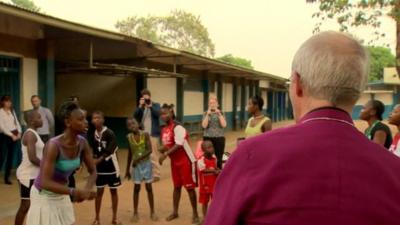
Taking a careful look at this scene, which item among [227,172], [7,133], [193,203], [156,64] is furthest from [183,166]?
[156,64]

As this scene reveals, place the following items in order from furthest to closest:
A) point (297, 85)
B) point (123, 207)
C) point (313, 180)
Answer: point (123, 207), point (297, 85), point (313, 180)

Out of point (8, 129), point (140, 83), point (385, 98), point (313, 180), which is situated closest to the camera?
point (313, 180)

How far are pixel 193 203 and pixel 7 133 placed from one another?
4.41 m

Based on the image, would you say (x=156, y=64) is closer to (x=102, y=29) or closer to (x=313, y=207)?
(x=102, y=29)

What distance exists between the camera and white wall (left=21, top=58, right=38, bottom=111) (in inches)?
426

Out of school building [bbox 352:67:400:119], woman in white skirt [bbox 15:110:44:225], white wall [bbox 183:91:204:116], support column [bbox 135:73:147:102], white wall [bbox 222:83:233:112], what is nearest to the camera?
woman in white skirt [bbox 15:110:44:225]

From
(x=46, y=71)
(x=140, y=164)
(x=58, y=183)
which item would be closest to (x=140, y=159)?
(x=140, y=164)

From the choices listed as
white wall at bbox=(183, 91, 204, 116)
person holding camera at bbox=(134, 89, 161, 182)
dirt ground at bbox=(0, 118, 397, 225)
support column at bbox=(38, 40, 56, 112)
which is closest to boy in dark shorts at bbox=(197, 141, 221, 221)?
dirt ground at bbox=(0, 118, 397, 225)

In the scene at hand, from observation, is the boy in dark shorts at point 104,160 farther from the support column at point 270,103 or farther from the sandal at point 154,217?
the support column at point 270,103

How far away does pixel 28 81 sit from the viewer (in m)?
11.0

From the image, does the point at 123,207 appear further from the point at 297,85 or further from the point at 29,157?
the point at 297,85

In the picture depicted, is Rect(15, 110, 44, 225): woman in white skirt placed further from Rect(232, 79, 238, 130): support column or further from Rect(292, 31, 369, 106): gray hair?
Rect(232, 79, 238, 130): support column

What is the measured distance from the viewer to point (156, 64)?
16.5 m

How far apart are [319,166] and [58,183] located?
9.75 ft
